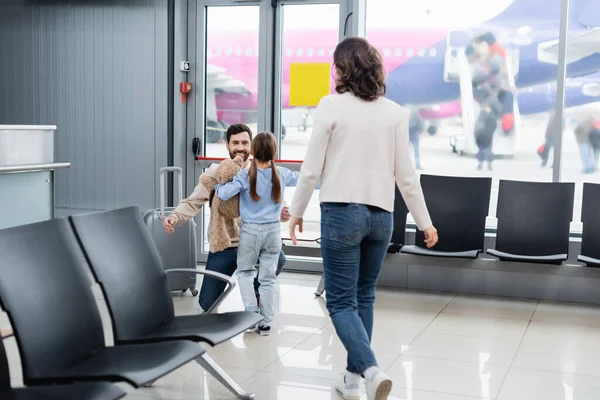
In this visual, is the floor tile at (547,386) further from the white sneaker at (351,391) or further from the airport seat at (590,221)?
the airport seat at (590,221)

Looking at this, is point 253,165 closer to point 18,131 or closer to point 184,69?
point 18,131

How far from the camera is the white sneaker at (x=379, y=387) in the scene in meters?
3.15

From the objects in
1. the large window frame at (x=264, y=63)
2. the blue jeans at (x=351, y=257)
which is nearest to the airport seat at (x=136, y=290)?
the blue jeans at (x=351, y=257)

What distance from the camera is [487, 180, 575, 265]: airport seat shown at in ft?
18.4

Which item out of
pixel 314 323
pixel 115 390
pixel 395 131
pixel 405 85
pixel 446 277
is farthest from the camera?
pixel 405 85

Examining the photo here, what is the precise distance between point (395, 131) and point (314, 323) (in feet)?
6.51

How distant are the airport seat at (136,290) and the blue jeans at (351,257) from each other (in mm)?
367

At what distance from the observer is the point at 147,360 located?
9.09 ft

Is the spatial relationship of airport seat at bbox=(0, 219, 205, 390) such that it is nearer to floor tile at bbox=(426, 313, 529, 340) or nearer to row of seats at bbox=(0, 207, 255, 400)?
row of seats at bbox=(0, 207, 255, 400)

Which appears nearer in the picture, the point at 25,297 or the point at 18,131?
the point at 25,297

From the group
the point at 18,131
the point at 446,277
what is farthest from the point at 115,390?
the point at 446,277

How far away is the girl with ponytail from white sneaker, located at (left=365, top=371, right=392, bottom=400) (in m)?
1.50

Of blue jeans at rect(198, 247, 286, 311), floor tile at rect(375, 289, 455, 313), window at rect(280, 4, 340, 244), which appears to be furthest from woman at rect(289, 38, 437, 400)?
window at rect(280, 4, 340, 244)

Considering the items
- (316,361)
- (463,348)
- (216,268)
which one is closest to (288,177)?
(216,268)
